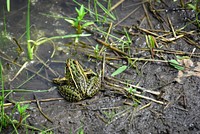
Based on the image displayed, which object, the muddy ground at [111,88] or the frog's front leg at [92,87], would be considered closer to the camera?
the muddy ground at [111,88]

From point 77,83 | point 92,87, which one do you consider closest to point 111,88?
point 92,87

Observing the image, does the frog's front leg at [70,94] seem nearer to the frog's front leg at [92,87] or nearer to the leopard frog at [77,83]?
the leopard frog at [77,83]

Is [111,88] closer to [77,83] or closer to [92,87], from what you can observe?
[92,87]

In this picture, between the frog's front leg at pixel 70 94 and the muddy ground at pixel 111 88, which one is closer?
the muddy ground at pixel 111 88

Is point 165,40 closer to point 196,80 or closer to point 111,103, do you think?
point 196,80

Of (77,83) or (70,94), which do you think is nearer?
(70,94)

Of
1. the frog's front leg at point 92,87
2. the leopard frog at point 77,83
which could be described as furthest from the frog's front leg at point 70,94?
the frog's front leg at point 92,87
